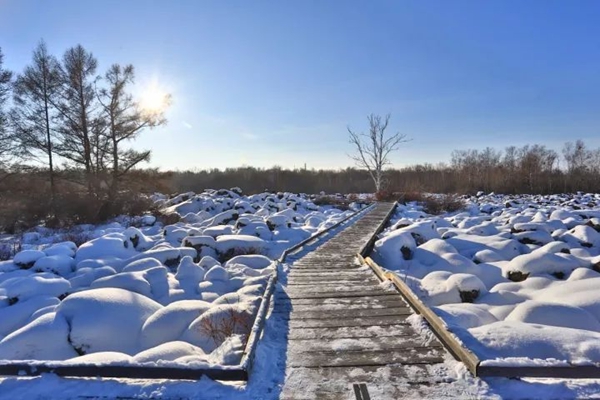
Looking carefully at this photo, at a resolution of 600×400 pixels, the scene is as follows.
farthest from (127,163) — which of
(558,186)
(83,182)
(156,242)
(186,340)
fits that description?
(558,186)

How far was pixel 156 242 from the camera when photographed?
35.9 ft

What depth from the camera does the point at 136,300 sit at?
4.86m

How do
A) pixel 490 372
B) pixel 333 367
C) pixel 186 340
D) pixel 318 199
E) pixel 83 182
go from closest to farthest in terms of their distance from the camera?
1. pixel 490 372
2. pixel 333 367
3. pixel 186 340
4. pixel 83 182
5. pixel 318 199

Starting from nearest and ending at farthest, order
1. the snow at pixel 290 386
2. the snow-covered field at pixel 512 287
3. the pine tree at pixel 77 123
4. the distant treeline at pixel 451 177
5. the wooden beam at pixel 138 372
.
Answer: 1. the snow at pixel 290 386
2. the wooden beam at pixel 138 372
3. the snow-covered field at pixel 512 287
4. the pine tree at pixel 77 123
5. the distant treeline at pixel 451 177

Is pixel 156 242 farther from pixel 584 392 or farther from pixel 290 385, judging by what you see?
pixel 584 392

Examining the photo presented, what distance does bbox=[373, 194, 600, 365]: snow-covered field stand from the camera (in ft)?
10.5

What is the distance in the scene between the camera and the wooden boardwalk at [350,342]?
2.55 meters

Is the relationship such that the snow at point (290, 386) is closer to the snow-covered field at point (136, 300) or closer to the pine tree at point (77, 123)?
the snow-covered field at point (136, 300)

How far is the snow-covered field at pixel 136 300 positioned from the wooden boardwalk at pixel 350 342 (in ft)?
1.68

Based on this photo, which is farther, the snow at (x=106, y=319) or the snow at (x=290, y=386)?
the snow at (x=106, y=319)

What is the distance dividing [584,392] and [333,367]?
1516 millimetres

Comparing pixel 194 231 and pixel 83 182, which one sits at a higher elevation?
pixel 83 182

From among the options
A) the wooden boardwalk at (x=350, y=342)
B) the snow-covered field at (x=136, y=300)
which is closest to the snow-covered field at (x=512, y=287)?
the wooden boardwalk at (x=350, y=342)

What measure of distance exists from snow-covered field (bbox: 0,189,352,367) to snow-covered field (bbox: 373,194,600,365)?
2.25 metres
